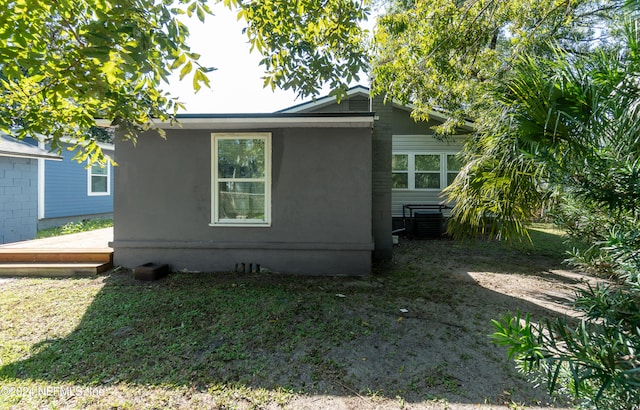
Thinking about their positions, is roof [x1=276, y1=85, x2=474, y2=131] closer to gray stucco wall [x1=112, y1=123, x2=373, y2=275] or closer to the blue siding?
gray stucco wall [x1=112, y1=123, x2=373, y2=275]

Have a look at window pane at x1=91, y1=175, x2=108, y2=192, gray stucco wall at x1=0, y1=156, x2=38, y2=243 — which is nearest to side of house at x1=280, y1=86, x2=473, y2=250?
gray stucco wall at x1=0, y1=156, x2=38, y2=243

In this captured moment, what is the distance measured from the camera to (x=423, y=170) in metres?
11.4

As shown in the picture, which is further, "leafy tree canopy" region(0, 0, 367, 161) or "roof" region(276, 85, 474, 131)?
"roof" region(276, 85, 474, 131)

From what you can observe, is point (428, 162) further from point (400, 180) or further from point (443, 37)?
point (443, 37)

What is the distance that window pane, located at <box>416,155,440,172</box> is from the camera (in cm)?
1134

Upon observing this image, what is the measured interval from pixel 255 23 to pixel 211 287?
384cm

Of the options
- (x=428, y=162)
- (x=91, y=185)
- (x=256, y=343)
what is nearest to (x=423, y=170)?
(x=428, y=162)

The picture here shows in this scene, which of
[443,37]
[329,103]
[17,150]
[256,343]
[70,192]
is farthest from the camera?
[70,192]

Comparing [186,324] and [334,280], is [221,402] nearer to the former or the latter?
[186,324]

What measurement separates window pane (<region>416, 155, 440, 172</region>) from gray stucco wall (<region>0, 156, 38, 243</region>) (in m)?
12.5

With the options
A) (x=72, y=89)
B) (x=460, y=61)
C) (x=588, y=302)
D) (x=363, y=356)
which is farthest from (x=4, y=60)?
(x=460, y=61)

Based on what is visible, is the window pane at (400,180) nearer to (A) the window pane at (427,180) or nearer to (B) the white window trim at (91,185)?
(A) the window pane at (427,180)

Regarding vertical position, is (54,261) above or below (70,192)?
below

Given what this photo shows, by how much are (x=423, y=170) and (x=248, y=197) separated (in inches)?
297
